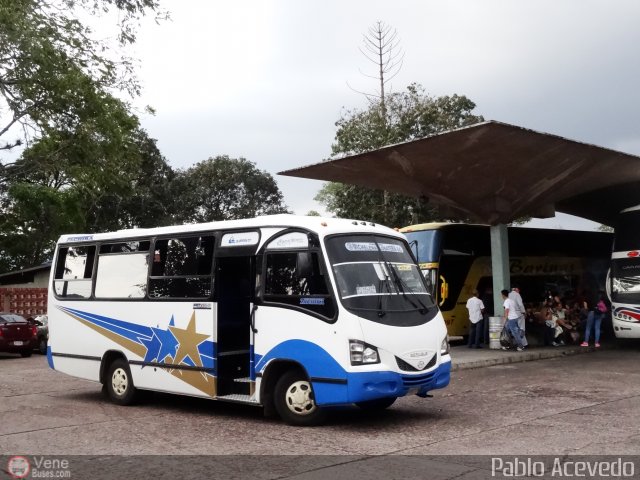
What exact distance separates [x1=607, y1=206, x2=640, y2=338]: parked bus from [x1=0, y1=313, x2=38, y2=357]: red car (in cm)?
1791

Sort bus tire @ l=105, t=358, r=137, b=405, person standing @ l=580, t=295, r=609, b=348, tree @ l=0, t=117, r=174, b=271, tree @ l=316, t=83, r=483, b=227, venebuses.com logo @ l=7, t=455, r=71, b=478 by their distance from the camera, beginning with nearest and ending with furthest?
1. venebuses.com logo @ l=7, t=455, r=71, b=478
2. bus tire @ l=105, t=358, r=137, b=405
3. person standing @ l=580, t=295, r=609, b=348
4. tree @ l=0, t=117, r=174, b=271
5. tree @ l=316, t=83, r=483, b=227

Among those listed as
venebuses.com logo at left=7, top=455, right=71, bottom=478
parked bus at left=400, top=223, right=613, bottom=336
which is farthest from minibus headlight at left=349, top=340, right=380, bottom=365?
parked bus at left=400, top=223, right=613, bottom=336

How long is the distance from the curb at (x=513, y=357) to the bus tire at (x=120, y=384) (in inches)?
283

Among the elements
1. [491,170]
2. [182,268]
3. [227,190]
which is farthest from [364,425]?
[227,190]

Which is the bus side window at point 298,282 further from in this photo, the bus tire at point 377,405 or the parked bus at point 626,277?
the parked bus at point 626,277

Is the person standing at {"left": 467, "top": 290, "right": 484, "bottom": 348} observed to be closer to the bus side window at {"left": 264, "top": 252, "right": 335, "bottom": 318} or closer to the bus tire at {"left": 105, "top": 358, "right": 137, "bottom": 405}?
the bus tire at {"left": 105, "top": 358, "right": 137, "bottom": 405}

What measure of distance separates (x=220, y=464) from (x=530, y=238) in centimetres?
1865

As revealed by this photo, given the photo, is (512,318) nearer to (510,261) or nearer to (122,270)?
(510,261)

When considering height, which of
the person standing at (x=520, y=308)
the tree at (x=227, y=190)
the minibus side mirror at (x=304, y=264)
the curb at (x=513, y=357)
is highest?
the tree at (x=227, y=190)

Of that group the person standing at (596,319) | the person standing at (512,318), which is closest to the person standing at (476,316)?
the person standing at (512,318)

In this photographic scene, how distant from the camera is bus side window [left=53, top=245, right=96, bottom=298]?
41.6 ft

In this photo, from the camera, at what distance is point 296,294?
9531mm

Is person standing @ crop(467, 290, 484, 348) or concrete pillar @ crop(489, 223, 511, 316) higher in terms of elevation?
concrete pillar @ crop(489, 223, 511, 316)

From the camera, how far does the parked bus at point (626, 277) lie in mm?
19438
